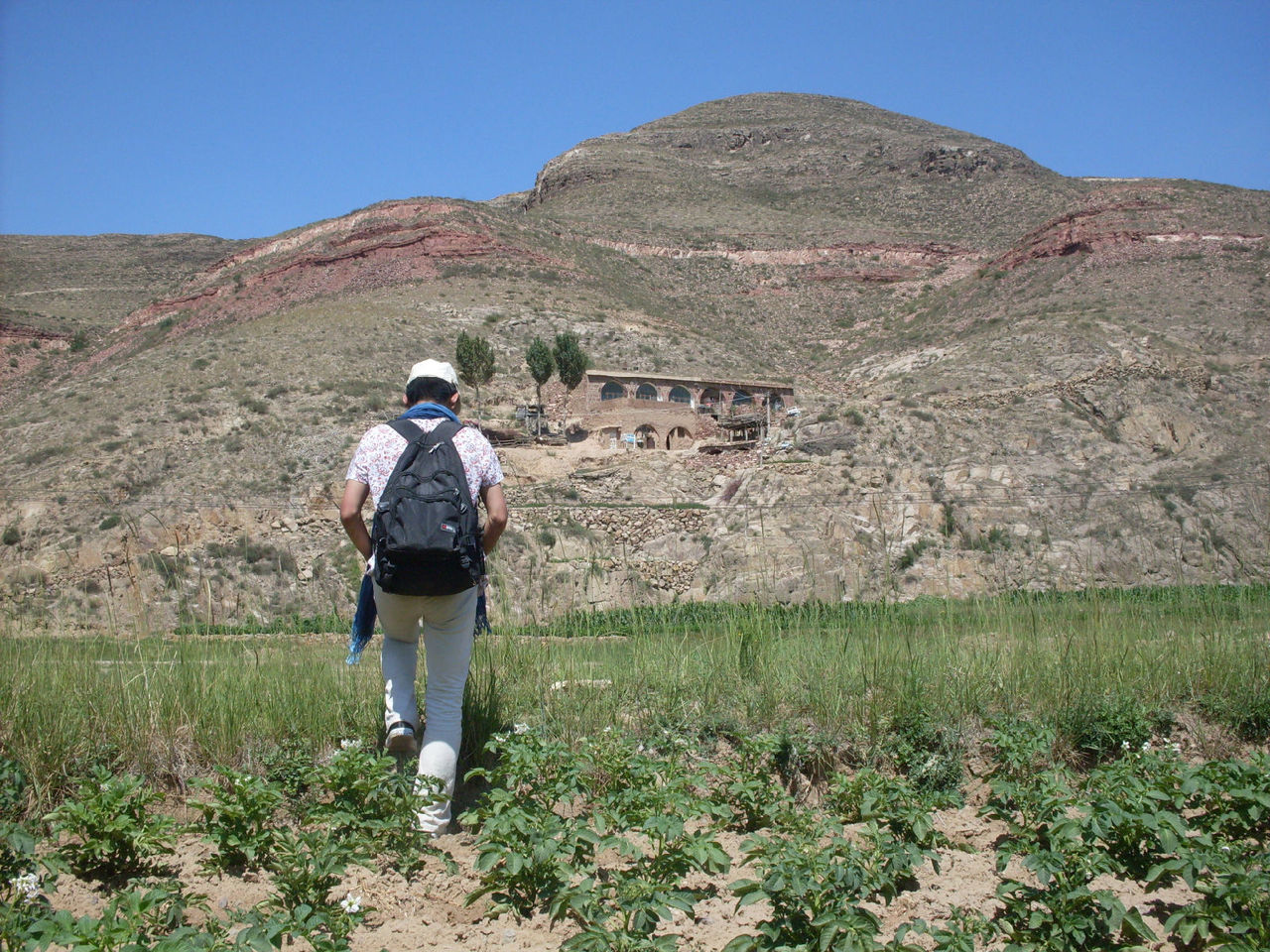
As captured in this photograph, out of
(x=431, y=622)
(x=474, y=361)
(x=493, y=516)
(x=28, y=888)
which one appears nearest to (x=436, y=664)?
(x=431, y=622)

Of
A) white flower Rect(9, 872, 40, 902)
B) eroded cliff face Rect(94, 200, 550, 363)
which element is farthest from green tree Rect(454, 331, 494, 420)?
white flower Rect(9, 872, 40, 902)

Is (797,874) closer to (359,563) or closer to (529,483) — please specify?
(359,563)

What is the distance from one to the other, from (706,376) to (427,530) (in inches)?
1429

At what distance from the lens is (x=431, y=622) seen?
3777 millimetres

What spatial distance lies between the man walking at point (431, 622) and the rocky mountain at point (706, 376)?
1124mm

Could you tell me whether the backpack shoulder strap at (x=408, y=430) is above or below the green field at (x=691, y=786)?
above

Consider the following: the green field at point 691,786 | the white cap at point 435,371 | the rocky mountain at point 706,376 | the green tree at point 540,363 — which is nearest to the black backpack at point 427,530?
the white cap at point 435,371

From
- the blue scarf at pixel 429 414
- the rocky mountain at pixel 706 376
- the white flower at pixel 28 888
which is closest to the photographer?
the white flower at pixel 28 888

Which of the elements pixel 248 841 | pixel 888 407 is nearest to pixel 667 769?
pixel 248 841

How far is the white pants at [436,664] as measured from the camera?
3693 mm

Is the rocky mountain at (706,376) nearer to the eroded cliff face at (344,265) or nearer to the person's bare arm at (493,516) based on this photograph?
the eroded cliff face at (344,265)

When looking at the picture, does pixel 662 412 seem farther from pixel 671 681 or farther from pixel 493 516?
pixel 493 516

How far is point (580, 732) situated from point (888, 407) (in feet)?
69.4

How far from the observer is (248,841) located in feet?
10.8
